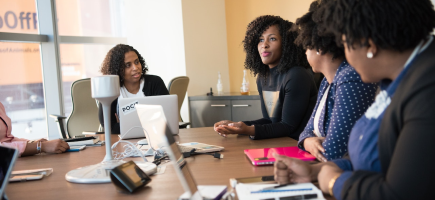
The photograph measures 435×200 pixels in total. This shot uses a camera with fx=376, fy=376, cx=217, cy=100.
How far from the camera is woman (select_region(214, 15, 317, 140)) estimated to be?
6.74 ft

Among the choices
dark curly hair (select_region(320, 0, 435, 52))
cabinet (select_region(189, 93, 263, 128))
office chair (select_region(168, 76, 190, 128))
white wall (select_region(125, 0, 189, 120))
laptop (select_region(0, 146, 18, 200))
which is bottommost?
cabinet (select_region(189, 93, 263, 128))

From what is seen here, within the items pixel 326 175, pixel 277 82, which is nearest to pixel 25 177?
pixel 326 175

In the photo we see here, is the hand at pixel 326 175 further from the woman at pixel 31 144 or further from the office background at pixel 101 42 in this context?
the office background at pixel 101 42

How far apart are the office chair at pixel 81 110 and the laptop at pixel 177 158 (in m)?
2.12

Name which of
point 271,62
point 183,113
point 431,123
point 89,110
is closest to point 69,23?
point 89,110

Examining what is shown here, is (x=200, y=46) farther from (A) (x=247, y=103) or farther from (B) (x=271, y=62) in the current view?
(B) (x=271, y=62)

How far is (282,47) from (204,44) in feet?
7.67

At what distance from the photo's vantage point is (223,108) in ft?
14.3

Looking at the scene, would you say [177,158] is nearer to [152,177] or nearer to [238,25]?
[152,177]

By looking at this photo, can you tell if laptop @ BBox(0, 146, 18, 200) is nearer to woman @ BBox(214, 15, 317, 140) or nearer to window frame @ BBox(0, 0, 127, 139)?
woman @ BBox(214, 15, 317, 140)

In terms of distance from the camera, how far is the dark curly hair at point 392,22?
0.89m

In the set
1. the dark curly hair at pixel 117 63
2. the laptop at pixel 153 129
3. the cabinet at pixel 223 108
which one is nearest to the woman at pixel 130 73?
the dark curly hair at pixel 117 63

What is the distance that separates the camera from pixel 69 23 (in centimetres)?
457

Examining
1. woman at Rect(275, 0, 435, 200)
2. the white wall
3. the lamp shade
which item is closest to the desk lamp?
the lamp shade
